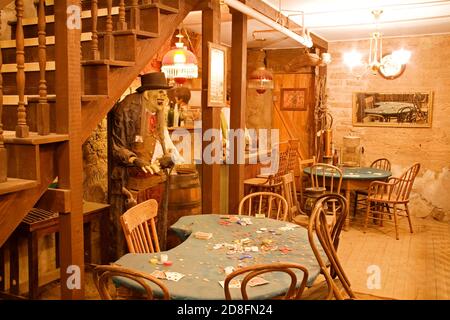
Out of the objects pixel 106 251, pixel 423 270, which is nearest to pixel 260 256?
pixel 106 251

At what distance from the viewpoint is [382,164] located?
7.30m

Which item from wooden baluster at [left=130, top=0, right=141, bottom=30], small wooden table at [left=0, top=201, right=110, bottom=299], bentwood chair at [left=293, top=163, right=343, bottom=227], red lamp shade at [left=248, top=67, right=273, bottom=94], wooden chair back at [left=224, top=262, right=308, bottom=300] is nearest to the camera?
wooden chair back at [left=224, top=262, right=308, bottom=300]

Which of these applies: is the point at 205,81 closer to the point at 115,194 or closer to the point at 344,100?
the point at 115,194

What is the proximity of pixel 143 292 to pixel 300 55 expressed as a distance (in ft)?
21.1

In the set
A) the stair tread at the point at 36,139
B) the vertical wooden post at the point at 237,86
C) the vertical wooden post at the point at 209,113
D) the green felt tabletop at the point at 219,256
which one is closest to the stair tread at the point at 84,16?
the vertical wooden post at the point at 209,113

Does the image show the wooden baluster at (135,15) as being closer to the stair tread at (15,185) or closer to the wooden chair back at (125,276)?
the stair tread at (15,185)

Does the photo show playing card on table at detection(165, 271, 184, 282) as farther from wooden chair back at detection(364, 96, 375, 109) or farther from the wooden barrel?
wooden chair back at detection(364, 96, 375, 109)

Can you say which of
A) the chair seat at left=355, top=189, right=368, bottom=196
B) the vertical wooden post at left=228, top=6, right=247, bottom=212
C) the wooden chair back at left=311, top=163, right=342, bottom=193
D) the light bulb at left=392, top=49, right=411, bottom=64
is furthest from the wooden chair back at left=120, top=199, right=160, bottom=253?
the light bulb at left=392, top=49, right=411, bottom=64

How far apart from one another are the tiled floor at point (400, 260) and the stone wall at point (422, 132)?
0.66 metres

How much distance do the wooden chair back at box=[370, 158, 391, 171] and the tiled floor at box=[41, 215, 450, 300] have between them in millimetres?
1071

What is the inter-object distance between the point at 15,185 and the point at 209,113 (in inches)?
84.4

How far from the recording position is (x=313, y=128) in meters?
7.66

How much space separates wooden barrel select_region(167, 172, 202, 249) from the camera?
13.1 ft

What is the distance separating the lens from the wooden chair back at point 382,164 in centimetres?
716
